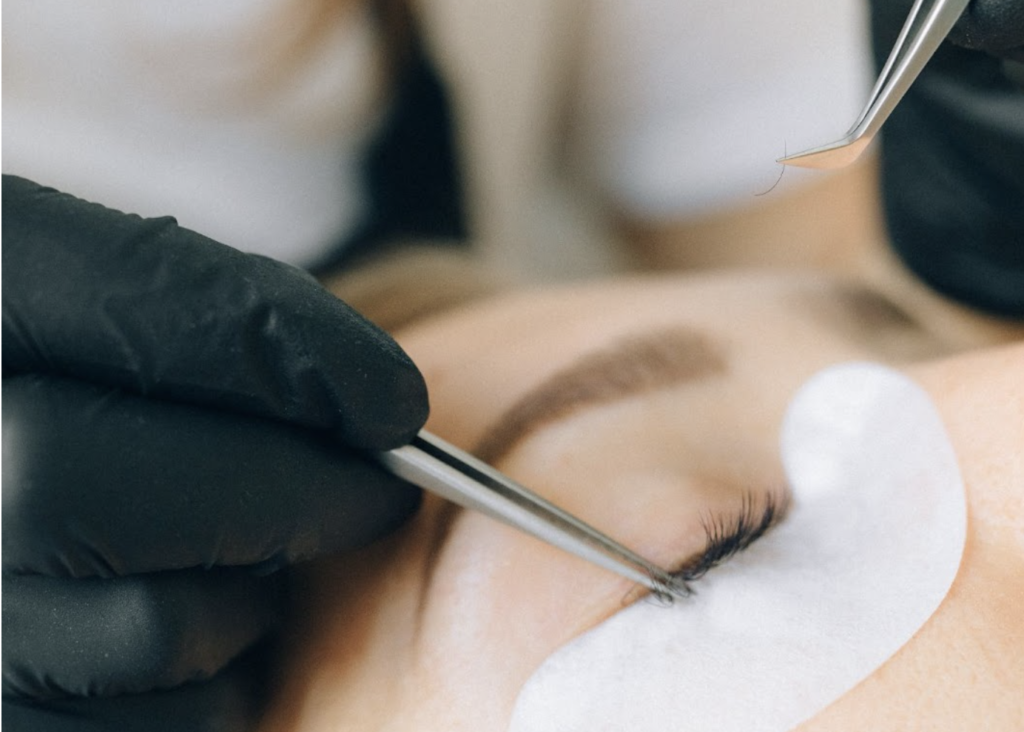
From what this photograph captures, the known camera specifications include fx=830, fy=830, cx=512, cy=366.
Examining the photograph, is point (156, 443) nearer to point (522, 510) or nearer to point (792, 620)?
point (522, 510)

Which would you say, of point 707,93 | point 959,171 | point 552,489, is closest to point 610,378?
point 552,489

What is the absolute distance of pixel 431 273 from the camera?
1018 millimetres

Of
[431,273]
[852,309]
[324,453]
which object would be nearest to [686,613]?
[324,453]

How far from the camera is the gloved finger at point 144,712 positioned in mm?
488

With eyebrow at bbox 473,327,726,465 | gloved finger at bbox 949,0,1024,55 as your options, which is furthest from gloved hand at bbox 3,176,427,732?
gloved finger at bbox 949,0,1024,55

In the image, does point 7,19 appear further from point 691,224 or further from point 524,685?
point 691,224

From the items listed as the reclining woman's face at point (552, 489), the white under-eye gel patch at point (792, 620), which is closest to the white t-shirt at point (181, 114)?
the reclining woman's face at point (552, 489)

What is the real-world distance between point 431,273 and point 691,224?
17.4 inches

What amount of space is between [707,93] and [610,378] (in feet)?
2.22

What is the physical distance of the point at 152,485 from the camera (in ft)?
1.46

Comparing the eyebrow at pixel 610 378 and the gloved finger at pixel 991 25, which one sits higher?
the gloved finger at pixel 991 25

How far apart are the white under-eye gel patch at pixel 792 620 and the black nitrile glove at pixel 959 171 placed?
12.4 inches

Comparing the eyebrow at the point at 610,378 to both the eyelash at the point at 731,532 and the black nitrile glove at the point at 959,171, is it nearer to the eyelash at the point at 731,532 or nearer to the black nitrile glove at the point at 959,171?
the eyelash at the point at 731,532

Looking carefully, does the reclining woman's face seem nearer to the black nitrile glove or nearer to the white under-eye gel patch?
the white under-eye gel patch
